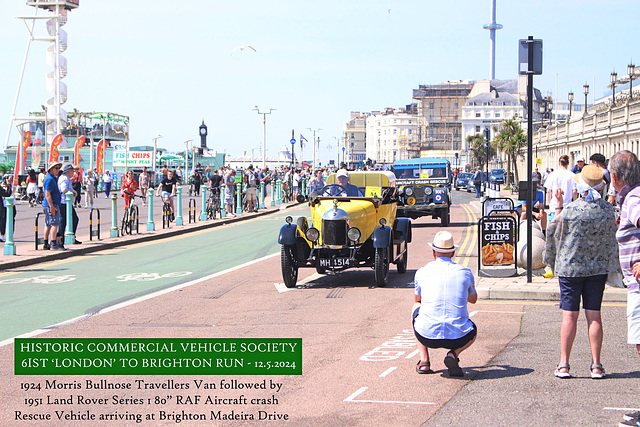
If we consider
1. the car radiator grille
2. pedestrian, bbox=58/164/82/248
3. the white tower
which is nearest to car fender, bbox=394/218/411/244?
the car radiator grille

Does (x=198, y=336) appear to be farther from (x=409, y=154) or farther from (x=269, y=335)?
(x=409, y=154)

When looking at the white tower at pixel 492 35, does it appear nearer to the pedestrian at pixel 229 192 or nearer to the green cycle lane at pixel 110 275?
the pedestrian at pixel 229 192

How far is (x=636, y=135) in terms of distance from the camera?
→ 40.9 m

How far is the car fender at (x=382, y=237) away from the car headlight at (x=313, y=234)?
0.94 m

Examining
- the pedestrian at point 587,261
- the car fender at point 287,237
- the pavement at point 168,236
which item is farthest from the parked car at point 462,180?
the pedestrian at point 587,261

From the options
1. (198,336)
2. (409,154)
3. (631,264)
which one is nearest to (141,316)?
(198,336)

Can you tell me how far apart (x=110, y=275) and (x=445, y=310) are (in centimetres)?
908

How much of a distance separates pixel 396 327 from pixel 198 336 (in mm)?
2340

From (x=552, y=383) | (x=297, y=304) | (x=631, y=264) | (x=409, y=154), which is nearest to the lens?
(x=631, y=264)

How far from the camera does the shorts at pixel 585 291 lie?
689 centimetres

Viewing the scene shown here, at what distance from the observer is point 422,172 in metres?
28.8

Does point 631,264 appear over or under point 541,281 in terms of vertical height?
over
